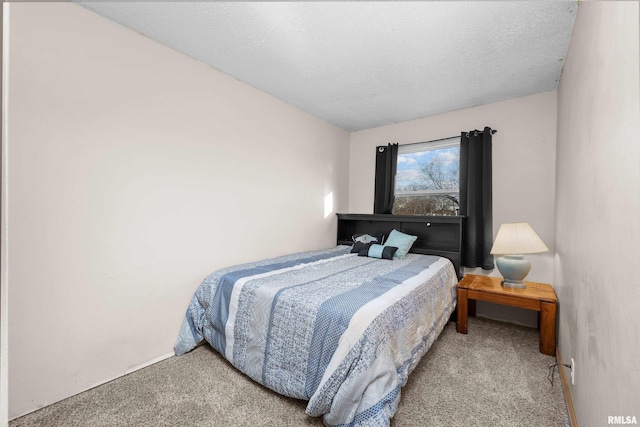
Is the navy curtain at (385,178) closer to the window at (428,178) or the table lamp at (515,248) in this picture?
the window at (428,178)

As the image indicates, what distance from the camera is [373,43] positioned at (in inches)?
82.3

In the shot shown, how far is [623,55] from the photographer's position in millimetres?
899

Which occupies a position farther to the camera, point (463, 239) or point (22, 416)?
point (463, 239)

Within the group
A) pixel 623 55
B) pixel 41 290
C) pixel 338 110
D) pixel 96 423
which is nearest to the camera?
pixel 623 55

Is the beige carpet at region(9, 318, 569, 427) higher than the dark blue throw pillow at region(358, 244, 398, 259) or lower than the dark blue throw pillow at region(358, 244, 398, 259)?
lower

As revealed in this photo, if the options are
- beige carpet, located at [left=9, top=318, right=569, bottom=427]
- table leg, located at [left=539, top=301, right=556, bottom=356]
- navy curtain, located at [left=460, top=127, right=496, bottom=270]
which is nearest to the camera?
beige carpet, located at [left=9, top=318, right=569, bottom=427]

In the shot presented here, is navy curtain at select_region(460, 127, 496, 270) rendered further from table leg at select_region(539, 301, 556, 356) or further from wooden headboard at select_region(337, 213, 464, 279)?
table leg at select_region(539, 301, 556, 356)

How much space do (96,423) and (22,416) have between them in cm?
47

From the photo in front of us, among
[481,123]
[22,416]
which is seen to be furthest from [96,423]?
[481,123]

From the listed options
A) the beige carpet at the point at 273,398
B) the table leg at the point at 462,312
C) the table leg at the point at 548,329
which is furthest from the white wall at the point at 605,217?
the table leg at the point at 462,312

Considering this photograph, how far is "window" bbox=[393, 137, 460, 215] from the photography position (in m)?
3.54

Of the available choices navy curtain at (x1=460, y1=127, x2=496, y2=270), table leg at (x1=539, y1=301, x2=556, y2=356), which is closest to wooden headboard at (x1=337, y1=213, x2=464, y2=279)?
navy curtain at (x1=460, y1=127, x2=496, y2=270)

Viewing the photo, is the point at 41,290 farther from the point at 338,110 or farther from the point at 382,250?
the point at 338,110

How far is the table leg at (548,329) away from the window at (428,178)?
1.46 meters
